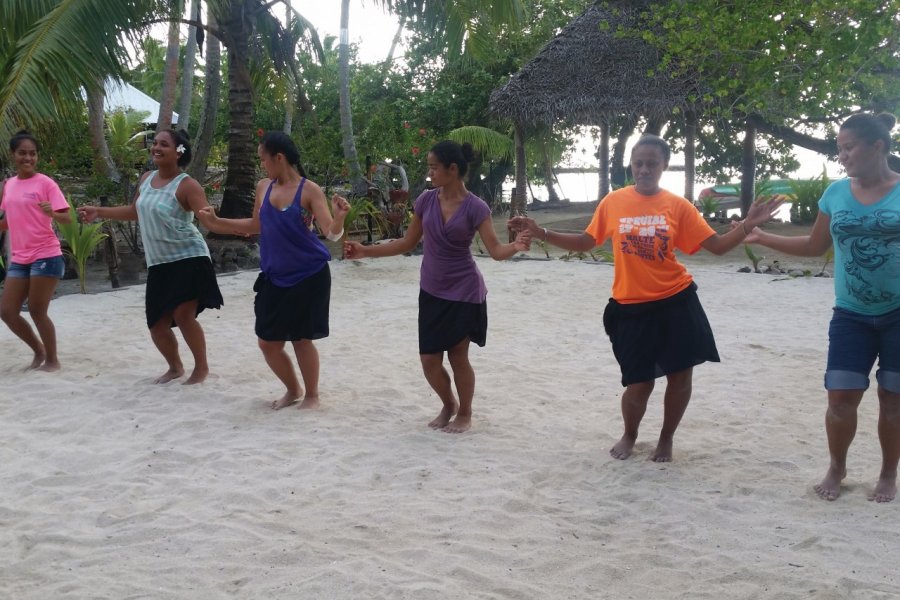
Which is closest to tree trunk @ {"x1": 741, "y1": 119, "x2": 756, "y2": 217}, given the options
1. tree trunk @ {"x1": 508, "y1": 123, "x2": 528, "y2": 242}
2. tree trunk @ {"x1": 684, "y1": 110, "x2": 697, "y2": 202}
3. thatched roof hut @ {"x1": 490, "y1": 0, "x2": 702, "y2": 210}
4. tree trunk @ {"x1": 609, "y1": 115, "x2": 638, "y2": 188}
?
tree trunk @ {"x1": 684, "y1": 110, "x2": 697, "y2": 202}

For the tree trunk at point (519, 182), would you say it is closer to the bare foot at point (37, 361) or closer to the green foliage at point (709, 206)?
the green foliage at point (709, 206)

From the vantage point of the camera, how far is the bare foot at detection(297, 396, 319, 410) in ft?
17.4

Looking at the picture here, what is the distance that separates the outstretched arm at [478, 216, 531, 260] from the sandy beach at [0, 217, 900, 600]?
101 cm

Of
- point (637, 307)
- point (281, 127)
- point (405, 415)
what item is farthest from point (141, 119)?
point (637, 307)

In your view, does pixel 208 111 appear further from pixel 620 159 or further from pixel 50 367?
pixel 620 159

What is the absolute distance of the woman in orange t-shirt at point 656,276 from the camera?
4.00m

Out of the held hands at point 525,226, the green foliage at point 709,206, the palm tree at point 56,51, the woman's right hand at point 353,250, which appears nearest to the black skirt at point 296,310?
the woman's right hand at point 353,250

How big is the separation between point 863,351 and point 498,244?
5.87 feet

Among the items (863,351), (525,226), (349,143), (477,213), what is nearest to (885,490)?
(863,351)

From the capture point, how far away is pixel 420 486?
158 inches

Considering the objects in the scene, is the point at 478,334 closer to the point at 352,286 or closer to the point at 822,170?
the point at 352,286

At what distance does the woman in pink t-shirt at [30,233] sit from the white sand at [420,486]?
1.88 feet

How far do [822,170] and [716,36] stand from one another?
14.9 feet

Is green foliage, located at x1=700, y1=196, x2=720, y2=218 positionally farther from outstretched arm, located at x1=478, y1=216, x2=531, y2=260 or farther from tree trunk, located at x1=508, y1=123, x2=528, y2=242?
outstretched arm, located at x1=478, y1=216, x2=531, y2=260
